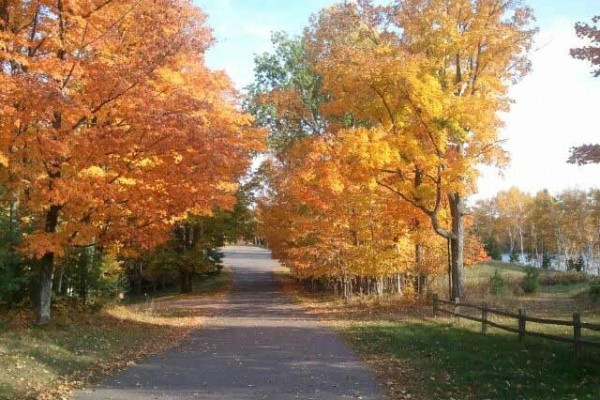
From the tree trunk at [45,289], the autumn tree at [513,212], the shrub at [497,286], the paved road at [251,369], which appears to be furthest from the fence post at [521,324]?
the autumn tree at [513,212]

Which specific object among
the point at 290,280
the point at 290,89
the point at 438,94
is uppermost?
the point at 290,89

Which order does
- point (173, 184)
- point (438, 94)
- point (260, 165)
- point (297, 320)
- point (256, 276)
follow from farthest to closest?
point (256, 276) → point (260, 165) → point (297, 320) → point (438, 94) → point (173, 184)

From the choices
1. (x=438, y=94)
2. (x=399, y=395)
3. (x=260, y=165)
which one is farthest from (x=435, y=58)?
(x=260, y=165)

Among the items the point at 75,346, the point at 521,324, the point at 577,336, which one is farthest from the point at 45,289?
the point at 577,336

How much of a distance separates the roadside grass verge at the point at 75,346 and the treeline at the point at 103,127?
1.50 meters

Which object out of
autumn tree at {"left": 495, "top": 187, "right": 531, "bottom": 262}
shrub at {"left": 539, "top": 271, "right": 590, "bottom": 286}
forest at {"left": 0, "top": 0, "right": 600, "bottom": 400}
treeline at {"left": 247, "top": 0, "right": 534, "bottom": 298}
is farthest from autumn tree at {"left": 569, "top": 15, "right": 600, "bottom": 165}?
autumn tree at {"left": 495, "top": 187, "right": 531, "bottom": 262}

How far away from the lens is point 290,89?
105ft

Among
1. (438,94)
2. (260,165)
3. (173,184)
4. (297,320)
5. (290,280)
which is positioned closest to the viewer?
(173,184)

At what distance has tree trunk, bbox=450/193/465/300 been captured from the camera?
71.8 ft

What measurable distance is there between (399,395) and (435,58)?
13803 mm

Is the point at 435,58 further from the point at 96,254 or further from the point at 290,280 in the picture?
the point at 290,280

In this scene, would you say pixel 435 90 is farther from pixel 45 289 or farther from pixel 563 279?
pixel 563 279

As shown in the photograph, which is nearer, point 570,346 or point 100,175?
point 570,346

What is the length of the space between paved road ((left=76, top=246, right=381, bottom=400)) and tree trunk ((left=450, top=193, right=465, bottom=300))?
233 inches
